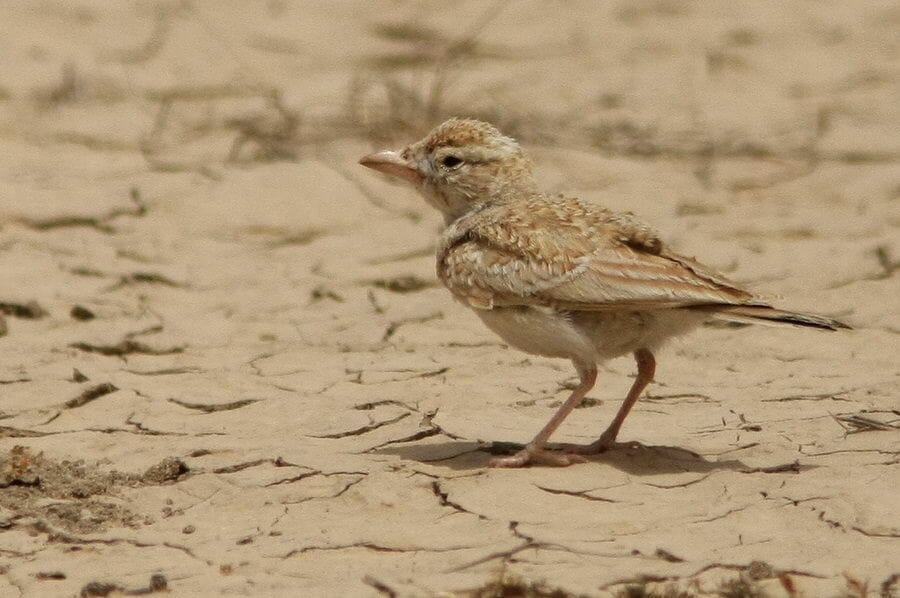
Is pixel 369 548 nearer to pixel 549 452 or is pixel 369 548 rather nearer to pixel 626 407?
pixel 549 452

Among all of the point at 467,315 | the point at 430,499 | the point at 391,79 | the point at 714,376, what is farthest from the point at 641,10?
the point at 430,499

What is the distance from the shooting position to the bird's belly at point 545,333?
5223 millimetres

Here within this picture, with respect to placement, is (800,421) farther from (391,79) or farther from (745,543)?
(391,79)

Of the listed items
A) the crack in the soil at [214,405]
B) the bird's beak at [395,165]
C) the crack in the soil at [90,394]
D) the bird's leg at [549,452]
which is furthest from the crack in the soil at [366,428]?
the crack in the soil at [90,394]

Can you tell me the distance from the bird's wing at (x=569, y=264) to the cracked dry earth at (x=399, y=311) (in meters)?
0.55

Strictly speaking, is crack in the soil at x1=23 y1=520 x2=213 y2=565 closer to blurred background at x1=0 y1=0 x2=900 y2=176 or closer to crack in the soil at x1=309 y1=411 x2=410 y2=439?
crack in the soil at x1=309 y1=411 x2=410 y2=439

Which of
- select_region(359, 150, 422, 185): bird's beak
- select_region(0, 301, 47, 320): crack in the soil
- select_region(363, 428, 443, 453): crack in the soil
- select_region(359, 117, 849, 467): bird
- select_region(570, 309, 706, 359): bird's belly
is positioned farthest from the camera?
select_region(0, 301, 47, 320): crack in the soil

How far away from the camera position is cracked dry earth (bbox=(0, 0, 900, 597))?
15.3ft

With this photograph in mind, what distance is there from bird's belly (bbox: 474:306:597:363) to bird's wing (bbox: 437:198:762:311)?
3 cm

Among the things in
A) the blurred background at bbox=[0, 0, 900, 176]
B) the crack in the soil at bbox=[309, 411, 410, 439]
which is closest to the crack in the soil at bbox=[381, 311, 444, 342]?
the crack in the soil at bbox=[309, 411, 410, 439]

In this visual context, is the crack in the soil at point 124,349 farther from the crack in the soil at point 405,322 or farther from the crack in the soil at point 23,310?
the crack in the soil at point 405,322

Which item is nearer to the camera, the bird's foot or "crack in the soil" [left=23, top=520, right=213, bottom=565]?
"crack in the soil" [left=23, top=520, right=213, bottom=565]

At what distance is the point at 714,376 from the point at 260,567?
8.52 ft

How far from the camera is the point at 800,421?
19.2ft
